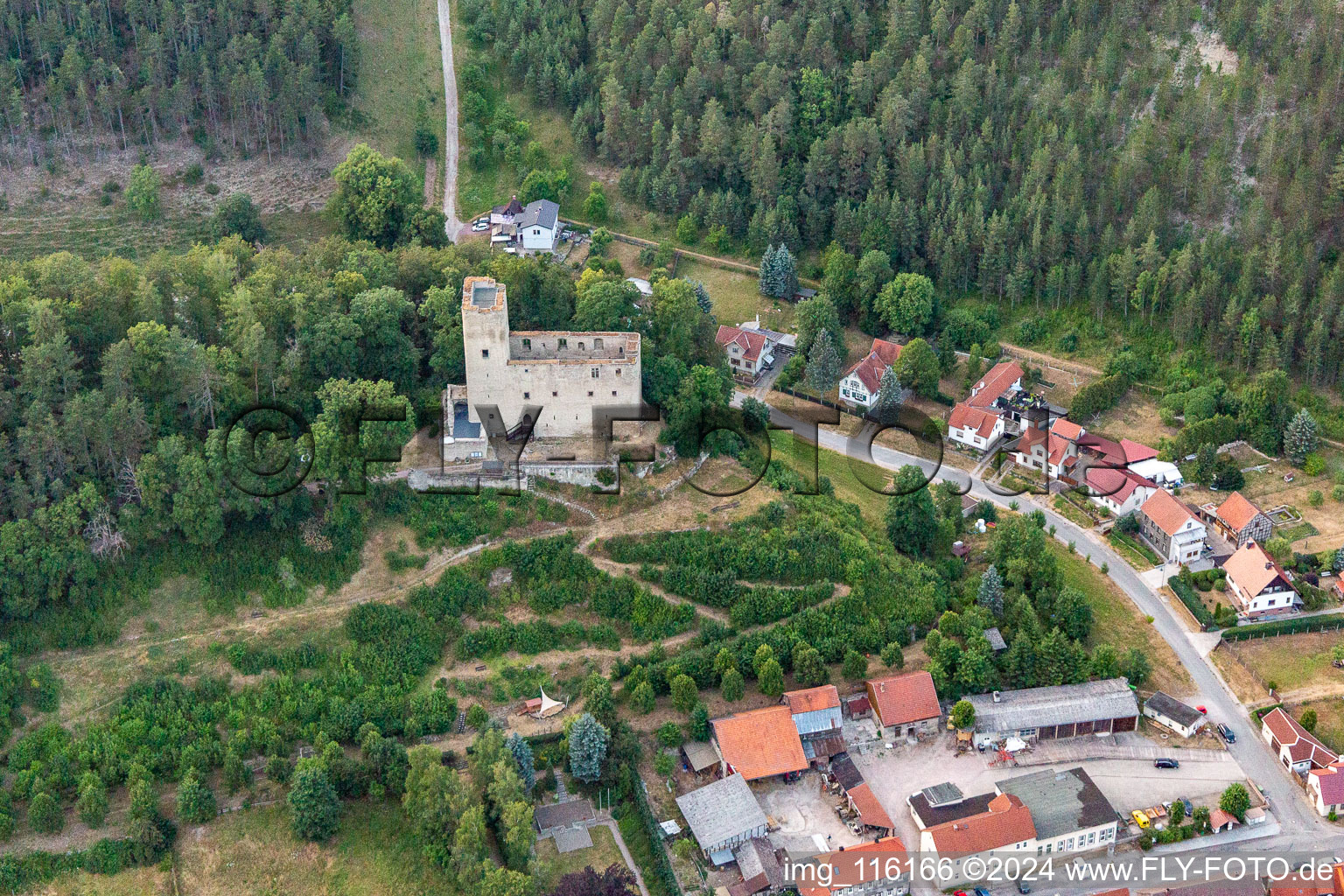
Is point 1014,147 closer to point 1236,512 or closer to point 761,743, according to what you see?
point 1236,512

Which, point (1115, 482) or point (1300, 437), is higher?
point (1300, 437)

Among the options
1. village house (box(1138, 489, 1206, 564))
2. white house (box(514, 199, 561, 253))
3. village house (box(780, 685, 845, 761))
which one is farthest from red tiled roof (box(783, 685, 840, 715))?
white house (box(514, 199, 561, 253))

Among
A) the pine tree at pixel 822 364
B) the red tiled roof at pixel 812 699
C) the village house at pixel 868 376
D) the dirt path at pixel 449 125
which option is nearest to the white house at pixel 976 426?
the village house at pixel 868 376

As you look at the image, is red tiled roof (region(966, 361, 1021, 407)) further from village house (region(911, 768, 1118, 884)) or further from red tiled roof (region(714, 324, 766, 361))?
village house (region(911, 768, 1118, 884))

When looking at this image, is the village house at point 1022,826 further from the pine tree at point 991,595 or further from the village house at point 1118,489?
the village house at point 1118,489

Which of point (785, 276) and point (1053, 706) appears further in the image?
point (785, 276)

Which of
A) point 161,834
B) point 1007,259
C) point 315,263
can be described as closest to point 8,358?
point 315,263

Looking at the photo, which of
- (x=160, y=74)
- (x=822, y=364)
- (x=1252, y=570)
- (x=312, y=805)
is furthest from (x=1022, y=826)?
(x=160, y=74)
